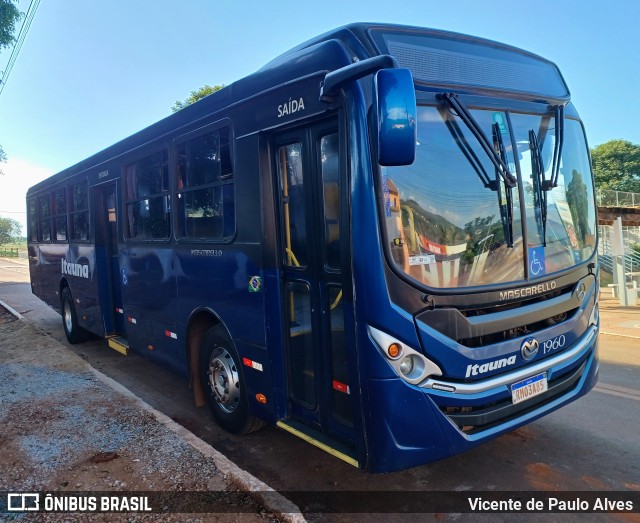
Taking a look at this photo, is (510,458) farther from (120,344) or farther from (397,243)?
(120,344)

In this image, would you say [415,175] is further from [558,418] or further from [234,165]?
[558,418]

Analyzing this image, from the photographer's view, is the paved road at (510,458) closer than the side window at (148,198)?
Yes

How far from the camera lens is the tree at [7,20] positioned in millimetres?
11500

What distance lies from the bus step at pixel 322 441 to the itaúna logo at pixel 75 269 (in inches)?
217

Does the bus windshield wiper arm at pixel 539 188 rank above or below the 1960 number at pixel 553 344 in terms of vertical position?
above

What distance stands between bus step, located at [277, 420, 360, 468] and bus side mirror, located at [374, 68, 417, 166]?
1890 millimetres

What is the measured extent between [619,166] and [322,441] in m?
65.1

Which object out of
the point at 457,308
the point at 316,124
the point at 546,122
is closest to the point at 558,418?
the point at 457,308

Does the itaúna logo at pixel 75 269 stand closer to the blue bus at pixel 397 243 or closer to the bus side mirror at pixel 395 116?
the blue bus at pixel 397 243

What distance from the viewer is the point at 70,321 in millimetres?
9039

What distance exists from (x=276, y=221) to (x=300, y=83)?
102 cm

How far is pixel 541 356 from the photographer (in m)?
3.46

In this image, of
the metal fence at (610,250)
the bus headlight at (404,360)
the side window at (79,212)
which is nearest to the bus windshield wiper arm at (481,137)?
the bus headlight at (404,360)

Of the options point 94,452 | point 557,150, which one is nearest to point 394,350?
point 557,150
